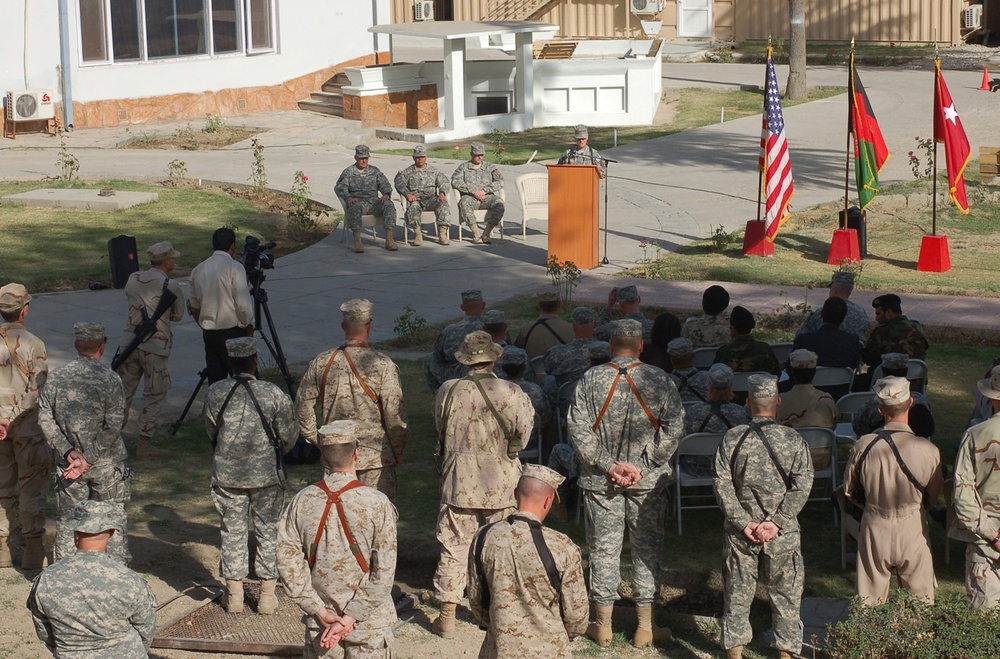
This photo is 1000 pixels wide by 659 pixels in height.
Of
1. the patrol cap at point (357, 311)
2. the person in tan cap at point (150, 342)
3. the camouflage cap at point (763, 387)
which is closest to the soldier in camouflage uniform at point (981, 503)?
the camouflage cap at point (763, 387)

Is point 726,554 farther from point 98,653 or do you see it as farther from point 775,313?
point 775,313

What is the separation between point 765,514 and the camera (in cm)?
658

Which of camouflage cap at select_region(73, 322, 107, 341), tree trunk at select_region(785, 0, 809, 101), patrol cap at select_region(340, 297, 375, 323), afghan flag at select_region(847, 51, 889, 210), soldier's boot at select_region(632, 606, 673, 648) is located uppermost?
tree trunk at select_region(785, 0, 809, 101)

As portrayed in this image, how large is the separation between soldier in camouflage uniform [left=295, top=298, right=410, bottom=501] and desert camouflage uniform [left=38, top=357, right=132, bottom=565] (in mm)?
1161

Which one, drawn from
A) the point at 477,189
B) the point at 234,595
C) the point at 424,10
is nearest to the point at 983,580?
the point at 234,595

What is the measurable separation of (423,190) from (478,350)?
37.5ft

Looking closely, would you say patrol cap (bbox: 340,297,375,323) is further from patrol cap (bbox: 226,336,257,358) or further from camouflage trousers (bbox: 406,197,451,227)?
camouflage trousers (bbox: 406,197,451,227)

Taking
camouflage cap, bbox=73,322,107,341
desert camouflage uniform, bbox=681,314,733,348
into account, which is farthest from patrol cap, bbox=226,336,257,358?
desert camouflage uniform, bbox=681,314,733,348

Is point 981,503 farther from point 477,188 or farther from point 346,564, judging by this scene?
point 477,188

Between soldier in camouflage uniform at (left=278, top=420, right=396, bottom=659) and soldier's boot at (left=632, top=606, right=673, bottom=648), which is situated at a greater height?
soldier in camouflage uniform at (left=278, top=420, right=396, bottom=659)

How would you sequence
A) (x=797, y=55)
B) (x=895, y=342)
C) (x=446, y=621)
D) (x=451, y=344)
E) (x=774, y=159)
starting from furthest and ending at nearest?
(x=797, y=55) < (x=774, y=159) < (x=895, y=342) < (x=451, y=344) < (x=446, y=621)

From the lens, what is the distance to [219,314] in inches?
402

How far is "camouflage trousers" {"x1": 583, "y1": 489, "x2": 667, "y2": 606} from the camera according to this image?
710cm

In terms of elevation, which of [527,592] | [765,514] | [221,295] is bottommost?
[765,514]
